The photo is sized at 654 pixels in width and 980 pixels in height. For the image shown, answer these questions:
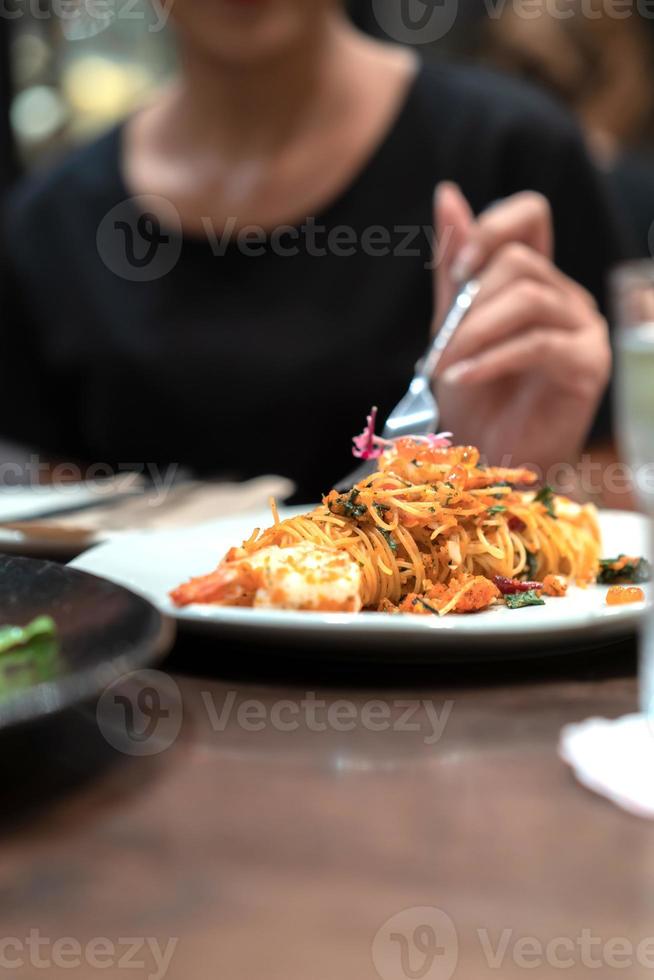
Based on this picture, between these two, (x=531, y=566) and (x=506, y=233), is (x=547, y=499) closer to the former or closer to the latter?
(x=531, y=566)

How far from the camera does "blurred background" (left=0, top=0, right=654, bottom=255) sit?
106 inches

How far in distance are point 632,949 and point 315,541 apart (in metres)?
0.16

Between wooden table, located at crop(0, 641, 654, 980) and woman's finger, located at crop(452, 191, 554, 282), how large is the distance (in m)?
0.28

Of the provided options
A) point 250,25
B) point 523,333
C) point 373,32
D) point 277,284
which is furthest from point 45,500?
point 373,32

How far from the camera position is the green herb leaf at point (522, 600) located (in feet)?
1.23

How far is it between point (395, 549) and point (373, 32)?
2577 millimetres

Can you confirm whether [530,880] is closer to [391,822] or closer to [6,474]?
[391,822]

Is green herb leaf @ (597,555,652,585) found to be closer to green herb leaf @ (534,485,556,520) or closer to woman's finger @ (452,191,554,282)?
green herb leaf @ (534,485,556,520)

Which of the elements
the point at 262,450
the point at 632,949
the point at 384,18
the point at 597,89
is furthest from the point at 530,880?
the point at 597,89

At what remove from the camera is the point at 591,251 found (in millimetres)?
1237

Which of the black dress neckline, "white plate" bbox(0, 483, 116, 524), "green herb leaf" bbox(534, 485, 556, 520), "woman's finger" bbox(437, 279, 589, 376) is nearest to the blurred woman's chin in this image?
the black dress neckline

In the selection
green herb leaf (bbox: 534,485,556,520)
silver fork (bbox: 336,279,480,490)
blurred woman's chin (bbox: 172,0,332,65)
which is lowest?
green herb leaf (bbox: 534,485,556,520)

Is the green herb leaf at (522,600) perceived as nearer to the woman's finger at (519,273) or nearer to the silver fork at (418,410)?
the silver fork at (418,410)

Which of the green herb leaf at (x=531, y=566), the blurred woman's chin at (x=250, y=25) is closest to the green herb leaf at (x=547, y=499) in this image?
the green herb leaf at (x=531, y=566)
